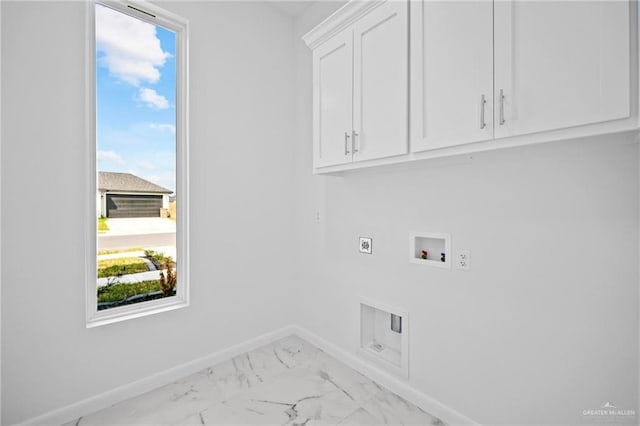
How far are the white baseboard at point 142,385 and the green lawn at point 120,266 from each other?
724 millimetres

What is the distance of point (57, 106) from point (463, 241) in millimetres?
2400

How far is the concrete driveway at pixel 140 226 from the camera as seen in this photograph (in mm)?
1977

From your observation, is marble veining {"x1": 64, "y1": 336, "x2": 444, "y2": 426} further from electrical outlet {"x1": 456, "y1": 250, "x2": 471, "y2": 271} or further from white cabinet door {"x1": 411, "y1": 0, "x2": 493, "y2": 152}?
white cabinet door {"x1": 411, "y1": 0, "x2": 493, "y2": 152}

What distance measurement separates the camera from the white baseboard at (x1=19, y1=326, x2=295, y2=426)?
1.70 meters

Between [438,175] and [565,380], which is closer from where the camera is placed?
[565,380]

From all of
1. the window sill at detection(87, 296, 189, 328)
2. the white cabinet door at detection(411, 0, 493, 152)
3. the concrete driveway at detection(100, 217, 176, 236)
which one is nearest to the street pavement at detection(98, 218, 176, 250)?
the concrete driveway at detection(100, 217, 176, 236)

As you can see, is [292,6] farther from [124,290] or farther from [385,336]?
[385,336]

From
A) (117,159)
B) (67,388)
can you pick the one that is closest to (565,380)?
(67,388)

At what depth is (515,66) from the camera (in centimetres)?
119

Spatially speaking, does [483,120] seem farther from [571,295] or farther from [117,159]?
[117,159]

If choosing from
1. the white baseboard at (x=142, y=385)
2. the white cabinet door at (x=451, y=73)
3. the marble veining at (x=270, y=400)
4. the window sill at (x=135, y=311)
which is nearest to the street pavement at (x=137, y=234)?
the window sill at (x=135, y=311)

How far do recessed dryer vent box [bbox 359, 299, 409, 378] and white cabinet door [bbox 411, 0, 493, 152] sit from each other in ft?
3.83

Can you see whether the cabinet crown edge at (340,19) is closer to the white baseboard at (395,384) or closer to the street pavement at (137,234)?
the street pavement at (137,234)

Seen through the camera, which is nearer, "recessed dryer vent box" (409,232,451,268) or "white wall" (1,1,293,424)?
"white wall" (1,1,293,424)
